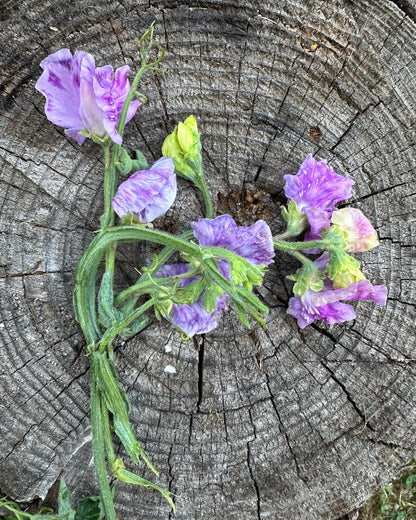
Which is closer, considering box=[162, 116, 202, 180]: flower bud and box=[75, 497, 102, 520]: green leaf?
box=[162, 116, 202, 180]: flower bud

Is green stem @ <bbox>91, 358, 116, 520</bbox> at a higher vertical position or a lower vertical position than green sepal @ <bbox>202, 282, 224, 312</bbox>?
lower

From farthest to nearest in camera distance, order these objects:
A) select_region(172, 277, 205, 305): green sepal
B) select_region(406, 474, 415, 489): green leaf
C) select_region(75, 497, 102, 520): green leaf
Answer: select_region(406, 474, 415, 489): green leaf
select_region(75, 497, 102, 520): green leaf
select_region(172, 277, 205, 305): green sepal

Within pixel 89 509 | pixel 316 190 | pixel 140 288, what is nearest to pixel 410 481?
pixel 89 509

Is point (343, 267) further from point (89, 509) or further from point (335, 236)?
point (89, 509)

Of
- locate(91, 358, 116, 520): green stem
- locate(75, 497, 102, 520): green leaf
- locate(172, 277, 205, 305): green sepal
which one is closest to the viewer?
locate(172, 277, 205, 305): green sepal

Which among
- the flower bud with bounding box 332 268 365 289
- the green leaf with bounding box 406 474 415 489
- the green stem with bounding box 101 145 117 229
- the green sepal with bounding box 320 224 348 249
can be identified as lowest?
the green leaf with bounding box 406 474 415 489

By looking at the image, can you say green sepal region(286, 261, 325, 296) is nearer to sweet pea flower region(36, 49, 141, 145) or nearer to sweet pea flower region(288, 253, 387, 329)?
sweet pea flower region(288, 253, 387, 329)

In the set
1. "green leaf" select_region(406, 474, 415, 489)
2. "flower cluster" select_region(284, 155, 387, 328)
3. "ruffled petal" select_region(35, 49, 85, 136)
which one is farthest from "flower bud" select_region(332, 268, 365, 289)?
"green leaf" select_region(406, 474, 415, 489)
